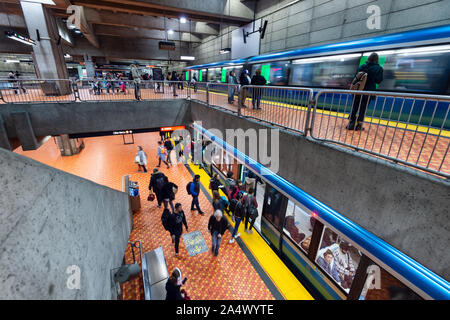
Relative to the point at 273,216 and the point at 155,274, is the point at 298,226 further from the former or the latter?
the point at 155,274

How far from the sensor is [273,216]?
20.7ft

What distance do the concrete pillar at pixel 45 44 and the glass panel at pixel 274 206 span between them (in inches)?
521

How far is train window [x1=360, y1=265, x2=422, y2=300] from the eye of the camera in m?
3.11

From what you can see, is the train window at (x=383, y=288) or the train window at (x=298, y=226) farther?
the train window at (x=298, y=226)

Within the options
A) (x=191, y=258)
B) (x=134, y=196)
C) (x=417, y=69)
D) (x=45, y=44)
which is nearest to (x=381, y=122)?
(x=417, y=69)

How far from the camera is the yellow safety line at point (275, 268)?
504 centimetres

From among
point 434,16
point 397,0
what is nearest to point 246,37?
point 397,0

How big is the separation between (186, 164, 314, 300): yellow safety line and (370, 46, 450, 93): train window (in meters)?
5.74

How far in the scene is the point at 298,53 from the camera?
8141mm

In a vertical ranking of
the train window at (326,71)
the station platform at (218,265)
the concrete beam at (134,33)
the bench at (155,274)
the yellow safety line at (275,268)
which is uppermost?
the concrete beam at (134,33)

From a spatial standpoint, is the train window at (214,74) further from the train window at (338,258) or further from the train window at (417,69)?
the train window at (338,258)

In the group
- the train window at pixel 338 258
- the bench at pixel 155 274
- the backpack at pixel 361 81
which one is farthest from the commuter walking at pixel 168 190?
the backpack at pixel 361 81

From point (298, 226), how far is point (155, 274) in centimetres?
400
